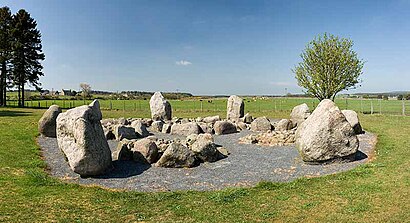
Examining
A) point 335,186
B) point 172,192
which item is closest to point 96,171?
point 172,192

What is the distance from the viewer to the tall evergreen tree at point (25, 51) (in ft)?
181

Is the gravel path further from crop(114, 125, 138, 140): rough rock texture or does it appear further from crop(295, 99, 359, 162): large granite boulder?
crop(114, 125, 138, 140): rough rock texture

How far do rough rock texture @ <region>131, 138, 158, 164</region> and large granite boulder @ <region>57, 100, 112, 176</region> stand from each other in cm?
166

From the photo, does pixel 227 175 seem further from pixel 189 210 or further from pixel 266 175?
pixel 189 210

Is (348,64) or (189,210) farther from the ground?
(348,64)

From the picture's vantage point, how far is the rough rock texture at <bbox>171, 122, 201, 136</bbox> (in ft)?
80.2

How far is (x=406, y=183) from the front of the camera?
11.0 metres

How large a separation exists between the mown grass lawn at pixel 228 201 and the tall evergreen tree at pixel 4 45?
48071mm

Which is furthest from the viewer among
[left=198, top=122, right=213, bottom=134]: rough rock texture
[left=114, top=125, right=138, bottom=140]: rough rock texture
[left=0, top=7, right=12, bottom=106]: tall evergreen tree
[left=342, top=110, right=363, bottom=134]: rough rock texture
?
[left=0, top=7, right=12, bottom=106]: tall evergreen tree

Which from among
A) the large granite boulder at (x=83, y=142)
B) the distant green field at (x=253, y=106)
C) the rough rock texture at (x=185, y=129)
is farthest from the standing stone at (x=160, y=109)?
the distant green field at (x=253, y=106)

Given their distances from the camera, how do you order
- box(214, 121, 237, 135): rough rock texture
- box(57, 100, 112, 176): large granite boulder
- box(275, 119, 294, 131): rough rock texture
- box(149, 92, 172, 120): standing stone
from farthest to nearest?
box(149, 92, 172, 120): standing stone
box(275, 119, 294, 131): rough rock texture
box(214, 121, 237, 135): rough rock texture
box(57, 100, 112, 176): large granite boulder

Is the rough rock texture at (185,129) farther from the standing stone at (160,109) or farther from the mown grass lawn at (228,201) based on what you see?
the mown grass lawn at (228,201)

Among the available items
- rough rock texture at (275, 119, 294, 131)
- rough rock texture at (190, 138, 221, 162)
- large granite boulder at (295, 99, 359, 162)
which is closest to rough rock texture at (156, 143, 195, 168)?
rough rock texture at (190, 138, 221, 162)

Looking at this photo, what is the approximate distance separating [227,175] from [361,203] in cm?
553
